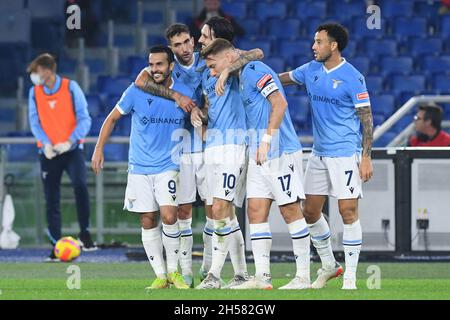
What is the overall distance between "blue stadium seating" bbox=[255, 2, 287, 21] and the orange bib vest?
23.2 ft

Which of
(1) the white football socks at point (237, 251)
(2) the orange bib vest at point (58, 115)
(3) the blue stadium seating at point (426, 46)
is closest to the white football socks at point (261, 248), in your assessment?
(1) the white football socks at point (237, 251)

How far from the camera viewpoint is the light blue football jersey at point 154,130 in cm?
1171

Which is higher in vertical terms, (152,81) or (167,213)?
(152,81)

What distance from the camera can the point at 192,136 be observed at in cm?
1208

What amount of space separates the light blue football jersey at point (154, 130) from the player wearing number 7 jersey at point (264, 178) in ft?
2.13

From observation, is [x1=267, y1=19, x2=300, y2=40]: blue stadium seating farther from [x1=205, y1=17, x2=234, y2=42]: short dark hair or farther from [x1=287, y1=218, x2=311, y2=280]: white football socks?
[x1=287, y1=218, x2=311, y2=280]: white football socks

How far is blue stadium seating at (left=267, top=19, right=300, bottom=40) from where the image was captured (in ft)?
73.7

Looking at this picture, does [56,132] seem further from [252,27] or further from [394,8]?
[394,8]

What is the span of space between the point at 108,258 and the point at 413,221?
3.52m

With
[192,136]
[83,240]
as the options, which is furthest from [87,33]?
[192,136]

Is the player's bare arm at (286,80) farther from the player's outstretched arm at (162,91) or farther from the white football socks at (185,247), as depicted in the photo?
the white football socks at (185,247)

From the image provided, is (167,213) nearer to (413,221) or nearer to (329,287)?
(329,287)

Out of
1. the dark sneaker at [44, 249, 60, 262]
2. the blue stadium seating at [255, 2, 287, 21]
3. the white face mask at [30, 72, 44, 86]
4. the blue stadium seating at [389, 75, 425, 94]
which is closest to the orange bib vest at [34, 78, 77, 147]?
the white face mask at [30, 72, 44, 86]

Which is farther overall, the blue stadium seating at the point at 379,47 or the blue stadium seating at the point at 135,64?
the blue stadium seating at the point at 379,47
